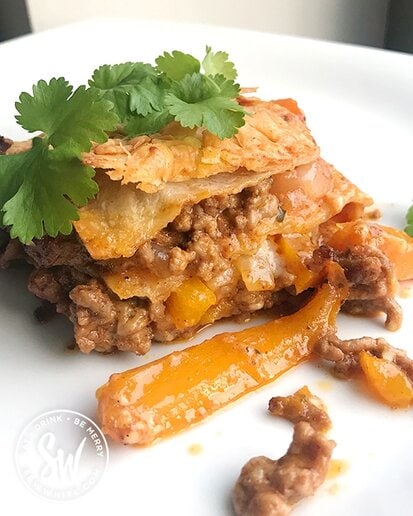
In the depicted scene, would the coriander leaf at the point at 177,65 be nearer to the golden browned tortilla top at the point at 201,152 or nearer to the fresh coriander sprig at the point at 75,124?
the fresh coriander sprig at the point at 75,124

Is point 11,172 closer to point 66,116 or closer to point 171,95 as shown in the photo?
point 66,116

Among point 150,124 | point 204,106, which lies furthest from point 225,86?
point 150,124

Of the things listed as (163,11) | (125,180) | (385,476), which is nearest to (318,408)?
(385,476)

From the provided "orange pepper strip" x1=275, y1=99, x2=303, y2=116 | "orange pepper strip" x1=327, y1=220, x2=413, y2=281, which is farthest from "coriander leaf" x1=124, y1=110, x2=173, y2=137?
"orange pepper strip" x1=327, y1=220, x2=413, y2=281

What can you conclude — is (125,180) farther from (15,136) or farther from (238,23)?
(238,23)

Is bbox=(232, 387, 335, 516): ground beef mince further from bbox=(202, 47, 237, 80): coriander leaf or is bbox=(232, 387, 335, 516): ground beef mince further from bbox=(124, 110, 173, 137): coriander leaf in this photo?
bbox=(202, 47, 237, 80): coriander leaf

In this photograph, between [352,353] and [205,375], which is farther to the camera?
[352,353]
